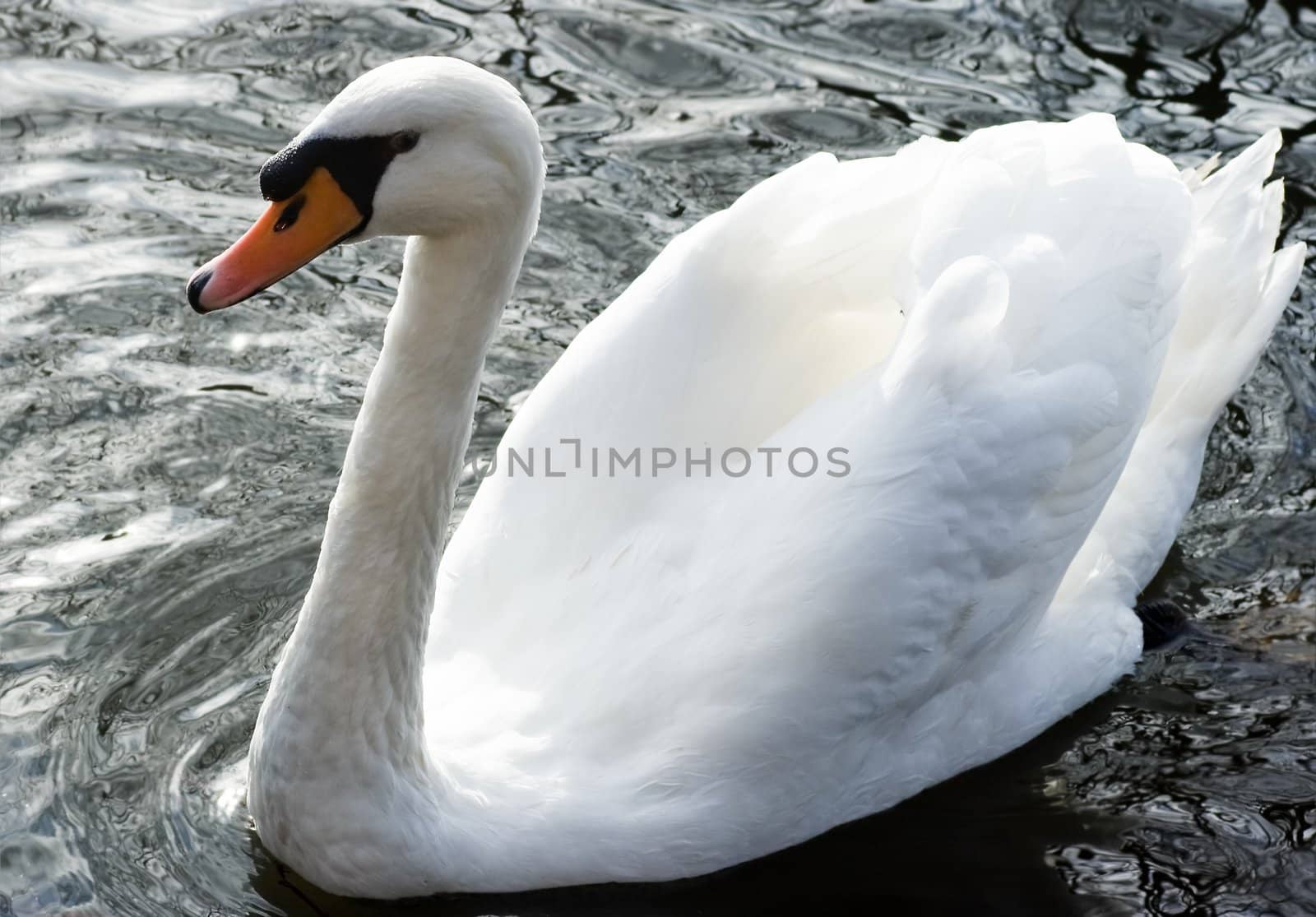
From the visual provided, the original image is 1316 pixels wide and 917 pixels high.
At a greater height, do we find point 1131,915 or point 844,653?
point 844,653

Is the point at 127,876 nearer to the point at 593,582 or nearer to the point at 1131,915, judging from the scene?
the point at 593,582

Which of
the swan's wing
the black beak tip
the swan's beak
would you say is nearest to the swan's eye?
the swan's beak

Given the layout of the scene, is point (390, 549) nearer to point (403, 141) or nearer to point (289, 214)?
point (289, 214)

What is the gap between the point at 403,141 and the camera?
4.20 meters

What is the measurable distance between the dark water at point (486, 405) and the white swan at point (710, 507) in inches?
9.5

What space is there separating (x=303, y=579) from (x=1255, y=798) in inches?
119

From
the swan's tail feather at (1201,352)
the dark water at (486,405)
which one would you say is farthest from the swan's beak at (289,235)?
the swan's tail feather at (1201,352)

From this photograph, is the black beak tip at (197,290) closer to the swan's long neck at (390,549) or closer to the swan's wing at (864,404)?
the swan's long neck at (390,549)

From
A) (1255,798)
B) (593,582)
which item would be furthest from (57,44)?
(1255,798)

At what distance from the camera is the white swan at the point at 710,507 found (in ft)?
14.8

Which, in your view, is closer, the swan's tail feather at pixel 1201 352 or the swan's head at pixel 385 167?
the swan's head at pixel 385 167

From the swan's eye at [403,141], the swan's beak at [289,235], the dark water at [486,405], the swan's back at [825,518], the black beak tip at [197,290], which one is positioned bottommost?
the dark water at [486,405]

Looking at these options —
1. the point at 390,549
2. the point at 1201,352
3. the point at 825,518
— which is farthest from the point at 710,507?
the point at 1201,352

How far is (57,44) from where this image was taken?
912 centimetres
